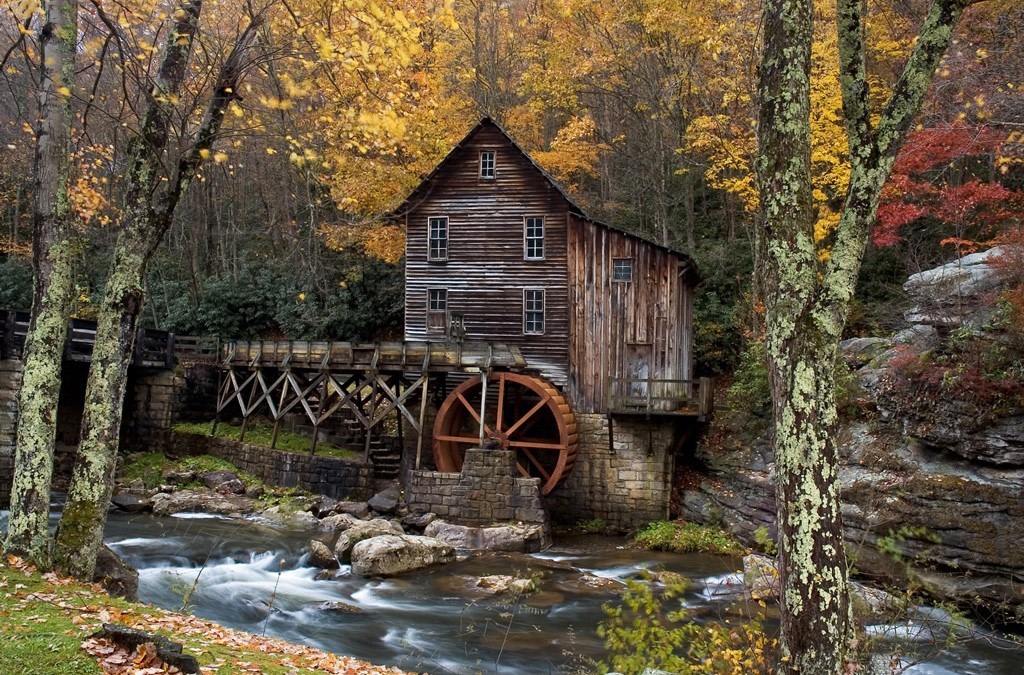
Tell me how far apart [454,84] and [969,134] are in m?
18.8

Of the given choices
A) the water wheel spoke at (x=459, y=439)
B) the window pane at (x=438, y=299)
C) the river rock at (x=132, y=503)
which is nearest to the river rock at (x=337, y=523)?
the water wheel spoke at (x=459, y=439)

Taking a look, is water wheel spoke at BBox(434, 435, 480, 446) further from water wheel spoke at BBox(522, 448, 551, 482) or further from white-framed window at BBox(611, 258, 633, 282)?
white-framed window at BBox(611, 258, 633, 282)

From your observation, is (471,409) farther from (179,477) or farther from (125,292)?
(125,292)

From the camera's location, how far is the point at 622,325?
18922 mm

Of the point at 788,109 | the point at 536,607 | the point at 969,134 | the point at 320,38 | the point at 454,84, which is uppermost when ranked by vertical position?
the point at 454,84

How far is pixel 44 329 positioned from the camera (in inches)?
282

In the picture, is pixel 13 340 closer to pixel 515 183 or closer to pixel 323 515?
pixel 323 515

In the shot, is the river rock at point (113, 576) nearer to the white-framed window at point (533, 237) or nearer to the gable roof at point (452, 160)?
the white-framed window at point (533, 237)

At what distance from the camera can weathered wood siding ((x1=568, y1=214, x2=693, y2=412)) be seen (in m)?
A: 18.8

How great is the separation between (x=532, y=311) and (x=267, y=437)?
8.53 meters

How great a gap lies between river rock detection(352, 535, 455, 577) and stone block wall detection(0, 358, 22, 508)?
8410 mm

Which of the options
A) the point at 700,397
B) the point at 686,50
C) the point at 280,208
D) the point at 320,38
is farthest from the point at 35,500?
the point at 280,208

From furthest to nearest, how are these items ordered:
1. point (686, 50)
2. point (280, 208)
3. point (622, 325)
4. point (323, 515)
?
point (280, 208)
point (686, 50)
point (622, 325)
point (323, 515)

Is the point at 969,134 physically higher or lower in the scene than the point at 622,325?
higher
